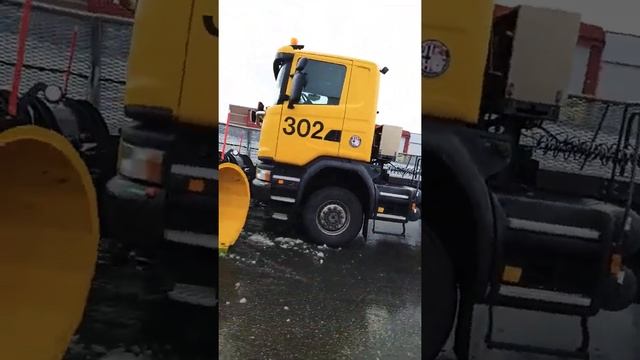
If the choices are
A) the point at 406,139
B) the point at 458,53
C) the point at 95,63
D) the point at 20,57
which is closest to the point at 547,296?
the point at 406,139

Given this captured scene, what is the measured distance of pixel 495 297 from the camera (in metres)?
1.80

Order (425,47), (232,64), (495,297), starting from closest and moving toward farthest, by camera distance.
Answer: (232,64)
(425,47)
(495,297)

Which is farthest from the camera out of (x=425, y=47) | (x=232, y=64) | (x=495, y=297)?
(x=495, y=297)

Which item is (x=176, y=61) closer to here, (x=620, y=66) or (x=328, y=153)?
(x=328, y=153)

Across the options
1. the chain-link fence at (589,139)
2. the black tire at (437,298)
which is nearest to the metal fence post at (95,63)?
the black tire at (437,298)

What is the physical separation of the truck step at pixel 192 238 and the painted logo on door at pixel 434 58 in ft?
2.64

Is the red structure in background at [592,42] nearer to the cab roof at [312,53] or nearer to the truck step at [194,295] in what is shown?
the cab roof at [312,53]

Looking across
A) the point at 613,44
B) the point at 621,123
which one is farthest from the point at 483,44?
the point at 621,123

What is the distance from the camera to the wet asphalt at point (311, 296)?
156cm

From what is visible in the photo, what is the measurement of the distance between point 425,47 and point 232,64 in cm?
57

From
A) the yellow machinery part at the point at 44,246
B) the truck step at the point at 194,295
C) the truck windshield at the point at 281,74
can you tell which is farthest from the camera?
the yellow machinery part at the point at 44,246

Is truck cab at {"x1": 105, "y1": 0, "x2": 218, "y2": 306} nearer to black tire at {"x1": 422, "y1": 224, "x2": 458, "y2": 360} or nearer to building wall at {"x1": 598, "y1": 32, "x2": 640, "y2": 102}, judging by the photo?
black tire at {"x1": 422, "y1": 224, "x2": 458, "y2": 360}

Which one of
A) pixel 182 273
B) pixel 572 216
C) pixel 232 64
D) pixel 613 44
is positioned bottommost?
pixel 182 273

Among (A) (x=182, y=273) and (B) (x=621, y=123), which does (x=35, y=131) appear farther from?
(B) (x=621, y=123)
